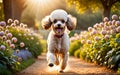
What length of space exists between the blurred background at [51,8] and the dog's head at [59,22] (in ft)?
32.3

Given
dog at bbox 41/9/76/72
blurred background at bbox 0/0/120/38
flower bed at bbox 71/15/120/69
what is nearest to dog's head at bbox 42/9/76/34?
dog at bbox 41/9/76/72

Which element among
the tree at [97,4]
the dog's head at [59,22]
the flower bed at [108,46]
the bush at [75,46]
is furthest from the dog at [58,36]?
the tree at [97,4]

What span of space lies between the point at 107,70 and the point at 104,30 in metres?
1.91

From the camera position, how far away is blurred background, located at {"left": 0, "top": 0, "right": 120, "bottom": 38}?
22153mm

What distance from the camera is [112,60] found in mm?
9812

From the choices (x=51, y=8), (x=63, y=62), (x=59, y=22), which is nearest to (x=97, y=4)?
(x=63, y=62)

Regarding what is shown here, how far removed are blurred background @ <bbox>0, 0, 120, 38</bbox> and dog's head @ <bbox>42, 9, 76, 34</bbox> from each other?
985cm

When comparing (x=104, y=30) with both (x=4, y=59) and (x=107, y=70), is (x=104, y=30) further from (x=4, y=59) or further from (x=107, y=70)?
(x=4, y=59)

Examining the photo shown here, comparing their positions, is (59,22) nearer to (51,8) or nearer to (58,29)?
(58,29)

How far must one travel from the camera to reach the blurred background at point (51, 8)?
22.2 metres

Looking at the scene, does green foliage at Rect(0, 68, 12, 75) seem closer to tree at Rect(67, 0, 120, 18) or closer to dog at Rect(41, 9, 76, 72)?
dog at Rect(41, 9, 76, 72)

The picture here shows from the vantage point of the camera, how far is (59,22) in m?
9.46

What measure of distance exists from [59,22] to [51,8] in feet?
156

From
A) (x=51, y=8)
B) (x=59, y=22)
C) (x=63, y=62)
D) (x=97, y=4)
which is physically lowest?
(x=63, y=62)
